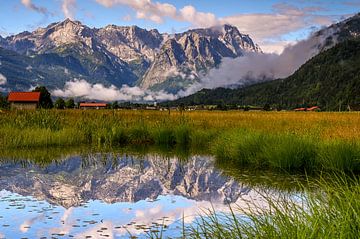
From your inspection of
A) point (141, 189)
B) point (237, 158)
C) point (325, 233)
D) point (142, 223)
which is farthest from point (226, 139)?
point (325, 233)

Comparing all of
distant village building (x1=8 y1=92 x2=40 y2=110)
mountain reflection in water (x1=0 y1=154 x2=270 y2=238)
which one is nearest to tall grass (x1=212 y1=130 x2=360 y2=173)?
mountain reflection in water (x1=0 y1=154 x2=270 y2=238)

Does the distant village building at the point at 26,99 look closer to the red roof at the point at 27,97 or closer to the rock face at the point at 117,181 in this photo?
the red roof at the point at 27,97

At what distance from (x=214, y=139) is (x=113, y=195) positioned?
1477 cm

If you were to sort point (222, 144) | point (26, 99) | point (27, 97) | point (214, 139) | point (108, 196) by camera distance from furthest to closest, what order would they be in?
point (27, 97), point (26, 99), point (214, 139), point (222, 144), point (108, 196)

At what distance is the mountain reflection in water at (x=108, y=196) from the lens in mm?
11250

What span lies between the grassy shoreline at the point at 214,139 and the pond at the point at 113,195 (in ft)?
6.08

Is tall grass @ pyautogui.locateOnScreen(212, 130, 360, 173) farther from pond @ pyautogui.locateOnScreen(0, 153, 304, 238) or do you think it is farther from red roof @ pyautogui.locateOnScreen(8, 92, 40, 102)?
red roof @ pyautogui.locateOnScreen(8, 92, 40, 102)

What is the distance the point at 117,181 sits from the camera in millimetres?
18266

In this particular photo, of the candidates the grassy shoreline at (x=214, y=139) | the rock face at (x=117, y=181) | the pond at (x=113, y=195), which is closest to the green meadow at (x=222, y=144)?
the grassy shoreline at (x=214, y=139)

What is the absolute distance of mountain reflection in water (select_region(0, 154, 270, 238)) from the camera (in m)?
11.2

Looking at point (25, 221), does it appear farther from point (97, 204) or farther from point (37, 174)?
point (37, 174)

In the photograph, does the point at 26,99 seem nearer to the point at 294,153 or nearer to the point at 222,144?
the point at 222,144

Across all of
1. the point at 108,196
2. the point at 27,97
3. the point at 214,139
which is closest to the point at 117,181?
the point at 108,196

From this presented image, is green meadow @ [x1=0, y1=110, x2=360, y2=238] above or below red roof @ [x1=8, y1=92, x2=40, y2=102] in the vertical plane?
below
